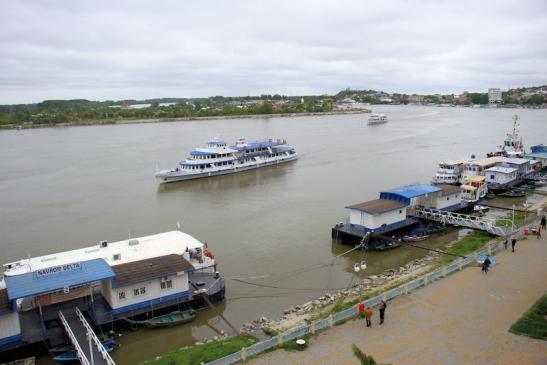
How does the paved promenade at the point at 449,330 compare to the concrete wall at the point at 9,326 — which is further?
the concrete wall at the point at 9,326

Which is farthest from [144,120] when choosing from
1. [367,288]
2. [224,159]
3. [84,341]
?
[84,341]

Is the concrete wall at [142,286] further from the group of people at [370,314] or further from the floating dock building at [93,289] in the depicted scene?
the group of people at [370,314]

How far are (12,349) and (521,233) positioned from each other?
23.4m

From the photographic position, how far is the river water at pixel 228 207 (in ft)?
69.2

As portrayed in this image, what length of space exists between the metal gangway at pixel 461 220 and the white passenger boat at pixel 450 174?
1085cm

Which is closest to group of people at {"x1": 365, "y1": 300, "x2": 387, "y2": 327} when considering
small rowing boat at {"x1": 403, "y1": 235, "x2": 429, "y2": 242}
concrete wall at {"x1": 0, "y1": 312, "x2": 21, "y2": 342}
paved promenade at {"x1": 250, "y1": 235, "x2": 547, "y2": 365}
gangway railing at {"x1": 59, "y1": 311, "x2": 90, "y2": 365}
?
paved promenade at {"x1": 250, "y1": 235, "x2": 547, "y2": 365}

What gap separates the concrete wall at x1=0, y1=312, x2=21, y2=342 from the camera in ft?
49.4

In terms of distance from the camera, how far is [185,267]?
17953mm

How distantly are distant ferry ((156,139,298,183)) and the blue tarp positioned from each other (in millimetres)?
30652

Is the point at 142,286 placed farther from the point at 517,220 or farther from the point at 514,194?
the point at 514,194

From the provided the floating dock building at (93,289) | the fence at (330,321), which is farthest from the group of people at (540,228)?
the floating dock building at (93,289)

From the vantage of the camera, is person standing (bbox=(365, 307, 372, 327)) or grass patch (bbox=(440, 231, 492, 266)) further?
grass patch (bbox=(440, 231, 492, 266))

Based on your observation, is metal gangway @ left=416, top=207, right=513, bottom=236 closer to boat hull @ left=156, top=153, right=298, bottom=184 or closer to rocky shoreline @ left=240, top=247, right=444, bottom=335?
rocky shoreline @ left=240, top=247, right=444, bottom=335

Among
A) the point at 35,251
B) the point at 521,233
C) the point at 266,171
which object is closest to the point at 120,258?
the point at 35,251
